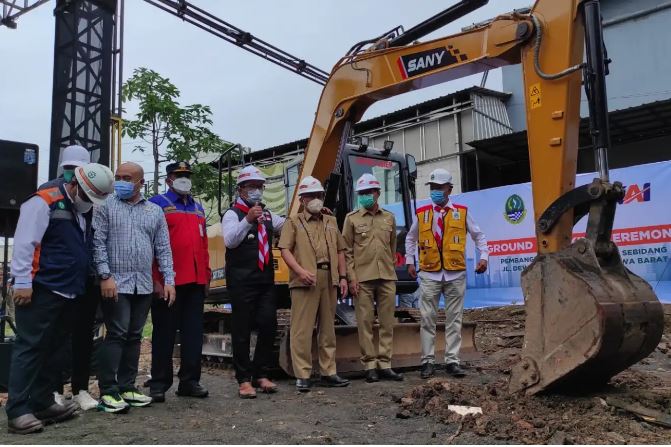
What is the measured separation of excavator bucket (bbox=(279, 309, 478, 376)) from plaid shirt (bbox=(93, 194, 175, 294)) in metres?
1.53

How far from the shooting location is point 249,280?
5.21 meters

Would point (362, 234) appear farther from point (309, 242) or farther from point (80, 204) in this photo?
point (80, 204)

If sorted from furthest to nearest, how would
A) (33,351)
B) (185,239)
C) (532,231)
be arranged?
1. (532,231)
2. (185,239)
3. (33,351)

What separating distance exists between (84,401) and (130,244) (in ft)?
3.94

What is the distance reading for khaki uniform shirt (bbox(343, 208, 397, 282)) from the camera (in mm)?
5754

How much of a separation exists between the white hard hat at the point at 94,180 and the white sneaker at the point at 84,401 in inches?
59.0

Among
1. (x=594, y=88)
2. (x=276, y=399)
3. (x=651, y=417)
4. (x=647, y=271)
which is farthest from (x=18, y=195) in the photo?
(x=647, y=271)

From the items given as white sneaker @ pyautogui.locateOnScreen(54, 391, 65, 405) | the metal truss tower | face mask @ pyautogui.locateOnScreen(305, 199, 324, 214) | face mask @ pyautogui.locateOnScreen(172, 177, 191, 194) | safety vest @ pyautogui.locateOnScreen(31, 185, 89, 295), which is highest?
the metal truss tower

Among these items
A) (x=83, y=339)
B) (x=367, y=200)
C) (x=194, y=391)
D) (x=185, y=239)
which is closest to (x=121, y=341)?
(x=83, y=339)

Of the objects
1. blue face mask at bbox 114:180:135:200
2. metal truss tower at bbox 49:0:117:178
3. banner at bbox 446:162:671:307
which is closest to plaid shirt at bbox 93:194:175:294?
blue face mask at bbox 114:180:135:200

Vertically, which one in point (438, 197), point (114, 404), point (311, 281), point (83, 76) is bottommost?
point (114, 404)

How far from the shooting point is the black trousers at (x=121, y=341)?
4.45m

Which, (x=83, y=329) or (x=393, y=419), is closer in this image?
(x=393, y=419)

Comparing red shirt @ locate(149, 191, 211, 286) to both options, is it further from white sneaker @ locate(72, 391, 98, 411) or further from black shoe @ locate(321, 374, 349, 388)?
black shoe @ locate(321, 374, 349, 388)
